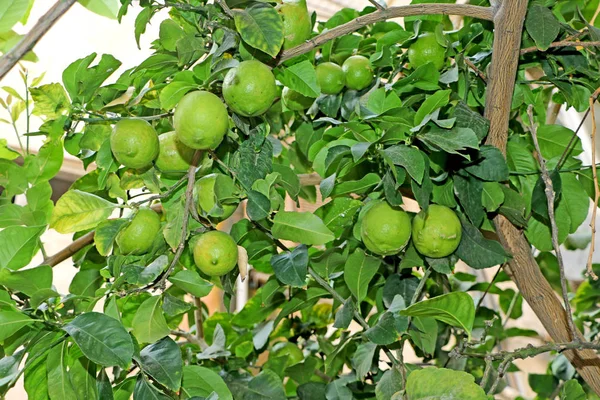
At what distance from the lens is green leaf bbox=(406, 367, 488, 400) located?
58cm

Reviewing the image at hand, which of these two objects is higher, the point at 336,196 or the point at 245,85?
the point at 245,85

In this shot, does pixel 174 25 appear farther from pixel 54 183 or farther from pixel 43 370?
pixel 54 183

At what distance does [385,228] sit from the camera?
2.31ft

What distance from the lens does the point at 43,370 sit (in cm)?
68

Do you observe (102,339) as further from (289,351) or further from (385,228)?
(289,351)

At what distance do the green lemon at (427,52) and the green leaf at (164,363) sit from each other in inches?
17.5

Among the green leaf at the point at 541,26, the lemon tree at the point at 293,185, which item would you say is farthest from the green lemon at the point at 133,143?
the green leaf at the point at 541,26

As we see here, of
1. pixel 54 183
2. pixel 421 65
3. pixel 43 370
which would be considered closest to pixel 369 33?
pixel 421 65

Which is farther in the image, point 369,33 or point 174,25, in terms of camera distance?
point 369,33

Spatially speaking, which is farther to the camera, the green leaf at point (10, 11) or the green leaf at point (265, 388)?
the green leaf at point (265, 388)

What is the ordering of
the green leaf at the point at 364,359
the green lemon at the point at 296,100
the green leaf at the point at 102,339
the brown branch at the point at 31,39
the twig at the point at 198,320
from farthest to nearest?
the twig at the point at 198,320 < the green lemon at the point at 296,100 < the green leaf at the point at 364,359 < the green leaf at the point at 102,339 < the brown branch at the point at 31,39

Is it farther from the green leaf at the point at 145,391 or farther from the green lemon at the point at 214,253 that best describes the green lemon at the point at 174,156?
the green leaf at the point at 145,391

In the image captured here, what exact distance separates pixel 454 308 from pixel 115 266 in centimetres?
36

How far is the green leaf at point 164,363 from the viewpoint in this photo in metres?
0.61
